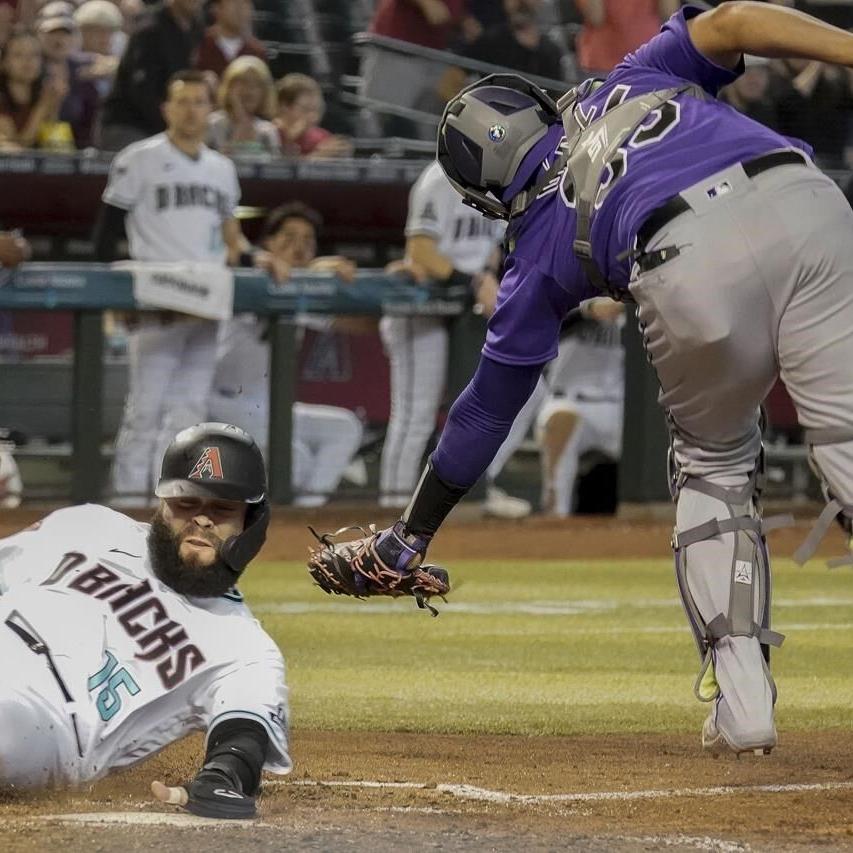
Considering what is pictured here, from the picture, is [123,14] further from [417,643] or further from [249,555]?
[249,555]

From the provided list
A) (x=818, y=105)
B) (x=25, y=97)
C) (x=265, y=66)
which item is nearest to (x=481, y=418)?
(x=25, y=97)

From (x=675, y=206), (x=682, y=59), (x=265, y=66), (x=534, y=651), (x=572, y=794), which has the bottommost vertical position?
(x=534, y=651)

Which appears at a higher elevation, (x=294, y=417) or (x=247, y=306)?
(x=247, y=306)

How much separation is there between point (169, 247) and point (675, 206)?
690 cm

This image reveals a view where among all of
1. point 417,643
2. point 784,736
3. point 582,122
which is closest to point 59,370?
point 417,643

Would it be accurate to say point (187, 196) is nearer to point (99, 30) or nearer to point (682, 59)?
point (99, 30)

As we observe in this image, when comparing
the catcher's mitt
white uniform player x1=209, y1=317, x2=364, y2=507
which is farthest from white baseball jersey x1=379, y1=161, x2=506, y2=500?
the catcher's mitt

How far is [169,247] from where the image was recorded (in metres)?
10.6

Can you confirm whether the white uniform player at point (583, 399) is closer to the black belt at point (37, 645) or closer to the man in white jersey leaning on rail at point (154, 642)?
the man in white jersey leaning on rail at point (154, 642)

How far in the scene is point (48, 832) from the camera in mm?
3760

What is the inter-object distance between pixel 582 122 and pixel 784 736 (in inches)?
85.1

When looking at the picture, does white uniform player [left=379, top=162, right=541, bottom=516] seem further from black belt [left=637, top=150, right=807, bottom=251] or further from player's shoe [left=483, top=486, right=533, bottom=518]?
black belt [left=637, top=150, right=807, bottom=251]

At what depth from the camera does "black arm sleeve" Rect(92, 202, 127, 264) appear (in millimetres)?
10680

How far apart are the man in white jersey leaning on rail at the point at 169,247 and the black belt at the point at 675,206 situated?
6487 millimetres
